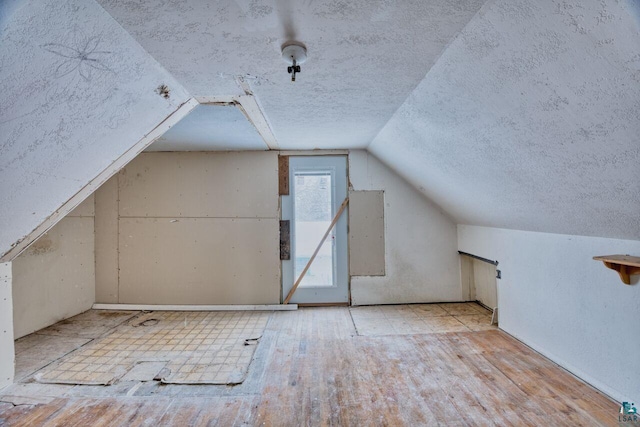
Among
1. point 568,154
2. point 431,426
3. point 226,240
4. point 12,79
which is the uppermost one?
point 12,79

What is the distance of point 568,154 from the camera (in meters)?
1.71

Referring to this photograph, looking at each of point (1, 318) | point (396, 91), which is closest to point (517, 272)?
point (396, 91)

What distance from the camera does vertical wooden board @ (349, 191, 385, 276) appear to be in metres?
4.34

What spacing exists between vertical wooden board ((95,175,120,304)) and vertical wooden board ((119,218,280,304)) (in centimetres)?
10

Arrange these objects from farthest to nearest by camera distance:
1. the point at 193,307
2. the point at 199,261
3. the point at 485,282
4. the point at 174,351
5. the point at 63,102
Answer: the point at 199,261 → the point at 193,307 → the point at 485,282 → the point at 174,351 → the point at 63,102

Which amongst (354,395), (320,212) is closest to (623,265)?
(354,395)

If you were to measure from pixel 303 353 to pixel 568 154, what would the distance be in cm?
250

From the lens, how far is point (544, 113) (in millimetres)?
1572

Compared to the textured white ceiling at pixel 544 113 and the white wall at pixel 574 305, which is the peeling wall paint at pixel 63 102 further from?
the white wall at pixel 574 305

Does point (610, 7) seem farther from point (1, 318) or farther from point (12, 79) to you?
point (1, 318)

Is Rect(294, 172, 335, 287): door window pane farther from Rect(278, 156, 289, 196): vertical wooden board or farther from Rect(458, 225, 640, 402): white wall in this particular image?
Rect(458, 225, 640, 402): white wall

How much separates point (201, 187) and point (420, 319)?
3322mm

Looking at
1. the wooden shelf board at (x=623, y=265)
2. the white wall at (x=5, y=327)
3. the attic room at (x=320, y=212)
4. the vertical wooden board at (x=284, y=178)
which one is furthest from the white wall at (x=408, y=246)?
the white wall at (x=5, y=327)

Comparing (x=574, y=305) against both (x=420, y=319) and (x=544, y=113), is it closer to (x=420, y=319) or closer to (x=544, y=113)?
(x=420, y=319)
